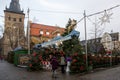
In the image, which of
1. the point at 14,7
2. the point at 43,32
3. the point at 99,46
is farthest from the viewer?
the point at 14,7

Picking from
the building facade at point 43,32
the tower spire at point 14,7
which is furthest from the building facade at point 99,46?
the tower spire at point 14,7

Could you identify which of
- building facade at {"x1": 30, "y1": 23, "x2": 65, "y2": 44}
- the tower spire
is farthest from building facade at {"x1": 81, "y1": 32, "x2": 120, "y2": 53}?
the tower spire

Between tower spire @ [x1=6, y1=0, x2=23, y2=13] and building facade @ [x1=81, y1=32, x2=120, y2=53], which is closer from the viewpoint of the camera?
building facade @ [x1=81, y1=32, x2=120, y2=53]

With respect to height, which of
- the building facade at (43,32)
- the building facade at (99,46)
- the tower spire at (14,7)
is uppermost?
the tower spire at (14,7)

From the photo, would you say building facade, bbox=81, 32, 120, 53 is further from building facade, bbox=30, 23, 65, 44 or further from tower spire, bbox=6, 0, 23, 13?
tower spire, bbox=6, 0, 23, 13

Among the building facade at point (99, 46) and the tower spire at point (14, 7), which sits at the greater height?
the tower spire at point (14, 7)

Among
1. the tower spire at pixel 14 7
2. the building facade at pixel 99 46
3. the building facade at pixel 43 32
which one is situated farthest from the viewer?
the tower spire at pixel 14 7

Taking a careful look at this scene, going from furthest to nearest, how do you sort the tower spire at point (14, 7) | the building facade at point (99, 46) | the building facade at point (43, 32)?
the tower spire at point (14, 7), the building facade at point (43, 32), the building facade at point (99, 46)

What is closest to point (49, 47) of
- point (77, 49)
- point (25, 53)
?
point (25, 53)

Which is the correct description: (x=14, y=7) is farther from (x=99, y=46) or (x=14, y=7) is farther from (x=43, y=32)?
(x=99, y=46)

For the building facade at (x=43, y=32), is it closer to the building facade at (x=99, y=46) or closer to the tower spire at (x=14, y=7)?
the building facade at (x=99, y=46)

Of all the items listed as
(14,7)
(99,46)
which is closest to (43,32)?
(14,7)

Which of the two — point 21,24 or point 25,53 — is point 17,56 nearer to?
point 25,53

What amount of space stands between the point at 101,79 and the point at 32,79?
5.17 meters
